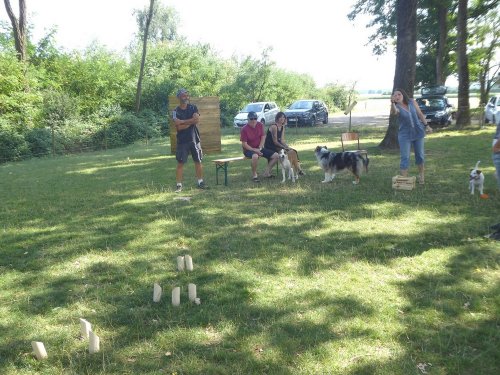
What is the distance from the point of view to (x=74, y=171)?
1212cm

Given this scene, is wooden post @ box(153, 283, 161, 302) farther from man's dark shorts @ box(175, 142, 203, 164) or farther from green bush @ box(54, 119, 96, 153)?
green bush @ box(54, 119, 96, 153)

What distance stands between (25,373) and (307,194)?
5567 millimetres

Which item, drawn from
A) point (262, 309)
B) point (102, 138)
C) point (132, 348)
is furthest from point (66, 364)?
point (102, 138)

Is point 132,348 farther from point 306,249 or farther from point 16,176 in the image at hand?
point 16,176

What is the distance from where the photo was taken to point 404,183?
7453 mm

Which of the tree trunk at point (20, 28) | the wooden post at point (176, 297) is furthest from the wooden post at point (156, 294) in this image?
the tree trunk at point (20, 28)

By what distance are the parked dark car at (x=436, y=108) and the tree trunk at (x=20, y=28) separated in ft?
65.9

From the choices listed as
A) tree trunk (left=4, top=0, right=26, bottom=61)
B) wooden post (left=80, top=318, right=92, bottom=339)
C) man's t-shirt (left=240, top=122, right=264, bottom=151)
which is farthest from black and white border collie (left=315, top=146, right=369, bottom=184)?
tree trunk (left=4, top=0, right=26, bottom=61)

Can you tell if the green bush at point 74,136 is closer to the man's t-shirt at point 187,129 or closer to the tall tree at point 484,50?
the man's t-shirt at point 187,129

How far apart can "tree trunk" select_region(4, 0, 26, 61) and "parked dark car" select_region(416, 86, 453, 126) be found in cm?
2009

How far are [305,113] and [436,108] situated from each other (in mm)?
7636

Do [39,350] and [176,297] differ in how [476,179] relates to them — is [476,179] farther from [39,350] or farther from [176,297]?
[39,350]

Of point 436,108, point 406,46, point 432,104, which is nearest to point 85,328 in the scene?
point 406,46

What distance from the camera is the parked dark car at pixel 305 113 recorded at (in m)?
→ 24.6
